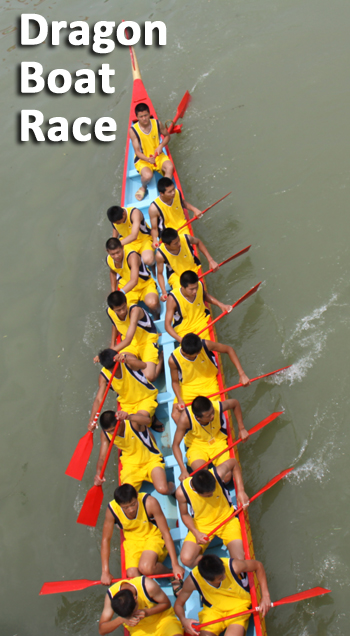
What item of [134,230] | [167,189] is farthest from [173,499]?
[167,189]

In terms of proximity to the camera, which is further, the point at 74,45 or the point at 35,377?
the point at 74,45

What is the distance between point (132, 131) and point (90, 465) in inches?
182

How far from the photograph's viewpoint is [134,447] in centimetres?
475

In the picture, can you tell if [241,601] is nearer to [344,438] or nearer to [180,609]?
[180,609]

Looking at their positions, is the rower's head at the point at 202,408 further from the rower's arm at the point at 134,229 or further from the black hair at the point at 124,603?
the rower's arm at the point at 134,229

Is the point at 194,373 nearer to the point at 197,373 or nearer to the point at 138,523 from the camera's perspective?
the point at 197,373

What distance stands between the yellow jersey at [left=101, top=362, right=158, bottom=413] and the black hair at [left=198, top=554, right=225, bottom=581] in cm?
175

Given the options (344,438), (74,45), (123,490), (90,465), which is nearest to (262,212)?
(344,438)

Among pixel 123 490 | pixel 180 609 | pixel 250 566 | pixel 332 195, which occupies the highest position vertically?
pixel 332 195

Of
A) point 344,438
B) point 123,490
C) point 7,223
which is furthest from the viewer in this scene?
point 7,223

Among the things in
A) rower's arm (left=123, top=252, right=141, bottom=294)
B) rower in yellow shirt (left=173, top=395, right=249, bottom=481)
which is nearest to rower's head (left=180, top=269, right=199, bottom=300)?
rower's arm (left=123, top=252, right=141, bottom=294)

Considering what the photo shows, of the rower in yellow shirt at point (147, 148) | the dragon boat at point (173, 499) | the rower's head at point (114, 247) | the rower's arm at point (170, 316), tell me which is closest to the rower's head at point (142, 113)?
the rower in yellow shirt at point (147, 148)

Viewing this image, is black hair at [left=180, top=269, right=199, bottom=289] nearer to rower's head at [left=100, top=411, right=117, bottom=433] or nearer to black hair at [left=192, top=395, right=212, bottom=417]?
black hair at [left=192, top=395, right=212, bottom=417]

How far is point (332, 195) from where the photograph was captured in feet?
22.6
